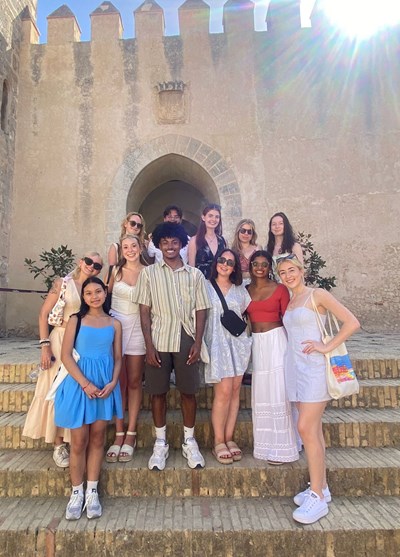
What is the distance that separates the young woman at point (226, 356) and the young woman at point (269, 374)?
0.11 m

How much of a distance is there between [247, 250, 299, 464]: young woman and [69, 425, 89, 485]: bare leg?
1.27 meters

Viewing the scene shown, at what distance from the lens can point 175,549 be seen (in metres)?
2.20

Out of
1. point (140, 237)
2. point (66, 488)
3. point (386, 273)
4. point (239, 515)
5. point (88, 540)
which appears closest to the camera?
point (88, 540)

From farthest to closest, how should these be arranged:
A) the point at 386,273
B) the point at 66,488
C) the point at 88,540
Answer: the point at 386,273 < the point at 66,488 < the point at 88,540

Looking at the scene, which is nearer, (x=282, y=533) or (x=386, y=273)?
(x=282, y=533)

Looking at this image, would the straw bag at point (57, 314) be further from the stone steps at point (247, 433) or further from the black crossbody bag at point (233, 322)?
the black crossbody bag at point (233, 322)

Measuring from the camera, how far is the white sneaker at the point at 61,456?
2652 millimetres

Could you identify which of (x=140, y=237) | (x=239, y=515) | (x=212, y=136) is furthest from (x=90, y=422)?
(x=212, y=136)

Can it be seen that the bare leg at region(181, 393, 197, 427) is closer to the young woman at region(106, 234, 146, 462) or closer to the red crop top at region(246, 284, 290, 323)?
the young woman at region(106, 234, 146, 462)

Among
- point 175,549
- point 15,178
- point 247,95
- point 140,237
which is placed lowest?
point 175,549

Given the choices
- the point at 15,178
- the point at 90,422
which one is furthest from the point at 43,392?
the point at 15,178

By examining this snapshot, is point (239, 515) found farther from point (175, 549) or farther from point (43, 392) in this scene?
point (43, 392)

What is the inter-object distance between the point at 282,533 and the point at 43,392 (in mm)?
1942

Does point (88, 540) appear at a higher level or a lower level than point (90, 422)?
lower
